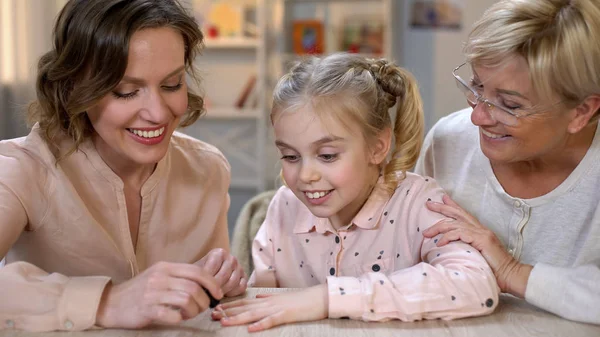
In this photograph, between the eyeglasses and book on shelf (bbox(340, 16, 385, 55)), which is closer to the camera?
the eyeglasses

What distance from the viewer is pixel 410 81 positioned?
163 cm

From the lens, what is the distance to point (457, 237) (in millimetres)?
1460

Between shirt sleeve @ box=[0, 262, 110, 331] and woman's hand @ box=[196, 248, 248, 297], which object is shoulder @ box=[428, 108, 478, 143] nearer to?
woman's hand @ box=[196, 248, 248, 297]

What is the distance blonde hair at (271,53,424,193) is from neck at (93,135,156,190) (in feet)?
1.39

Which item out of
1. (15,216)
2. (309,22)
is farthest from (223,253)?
(309,22)

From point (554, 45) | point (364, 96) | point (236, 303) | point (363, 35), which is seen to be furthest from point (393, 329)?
point (363, 35)

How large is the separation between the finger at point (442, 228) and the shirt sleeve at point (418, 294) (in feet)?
0.44

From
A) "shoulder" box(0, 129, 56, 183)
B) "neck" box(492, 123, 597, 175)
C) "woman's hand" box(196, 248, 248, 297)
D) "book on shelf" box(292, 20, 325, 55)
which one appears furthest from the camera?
"book on shelf" box(292, 20, 325, 55)

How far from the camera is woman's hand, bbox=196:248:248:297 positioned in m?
1.45

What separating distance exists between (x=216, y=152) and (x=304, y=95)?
1.69 feet

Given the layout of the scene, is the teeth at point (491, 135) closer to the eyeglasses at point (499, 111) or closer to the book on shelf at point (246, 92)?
the eyeglasses at point (499, 111)

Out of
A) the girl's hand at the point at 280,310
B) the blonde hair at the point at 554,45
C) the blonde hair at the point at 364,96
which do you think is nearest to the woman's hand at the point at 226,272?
the girl's hand at the point at 280,310

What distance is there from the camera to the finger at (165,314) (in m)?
1.22

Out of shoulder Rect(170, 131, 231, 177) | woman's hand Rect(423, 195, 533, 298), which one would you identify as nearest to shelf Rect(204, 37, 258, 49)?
shoulder Rect(170, 131, 231, 177)
